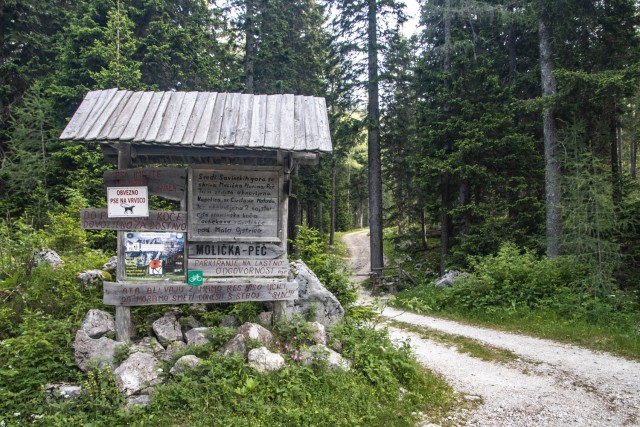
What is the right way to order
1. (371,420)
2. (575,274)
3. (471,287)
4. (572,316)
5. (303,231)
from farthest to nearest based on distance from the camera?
(471,287) → (575,274) → (572,316) → (303,231) → (371,420)

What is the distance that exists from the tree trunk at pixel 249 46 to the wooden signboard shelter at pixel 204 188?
13961mm

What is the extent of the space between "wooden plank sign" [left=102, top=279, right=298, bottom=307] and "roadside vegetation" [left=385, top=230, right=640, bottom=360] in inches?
101

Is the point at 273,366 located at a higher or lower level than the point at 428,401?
higher

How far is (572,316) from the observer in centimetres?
906

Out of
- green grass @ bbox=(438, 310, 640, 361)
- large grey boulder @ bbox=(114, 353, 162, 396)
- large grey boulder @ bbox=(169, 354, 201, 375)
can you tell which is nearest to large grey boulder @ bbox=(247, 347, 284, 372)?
large grey boulder @ bbox=(169, 354, 201, 375)

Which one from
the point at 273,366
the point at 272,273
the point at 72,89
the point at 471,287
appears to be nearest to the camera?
the point at 273,366

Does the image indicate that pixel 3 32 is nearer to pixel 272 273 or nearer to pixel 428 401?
pixel 272 273

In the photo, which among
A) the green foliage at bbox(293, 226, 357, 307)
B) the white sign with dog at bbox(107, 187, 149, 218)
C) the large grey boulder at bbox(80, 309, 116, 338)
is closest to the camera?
the large grey boulder at bbox(80, 309, 116, 338)

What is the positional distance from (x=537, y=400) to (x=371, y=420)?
2.63 m

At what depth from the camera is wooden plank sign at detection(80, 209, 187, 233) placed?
18.0ft

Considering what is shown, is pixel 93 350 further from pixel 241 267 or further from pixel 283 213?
pixel 283 213

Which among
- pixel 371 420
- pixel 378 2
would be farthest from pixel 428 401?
pixel 378 2

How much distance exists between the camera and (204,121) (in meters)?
5.58

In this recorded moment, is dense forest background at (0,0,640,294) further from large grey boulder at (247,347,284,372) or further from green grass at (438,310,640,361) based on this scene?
large grey boulder at (247,347,284,372)
